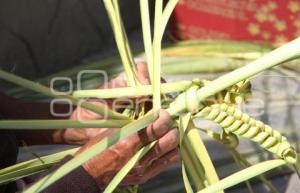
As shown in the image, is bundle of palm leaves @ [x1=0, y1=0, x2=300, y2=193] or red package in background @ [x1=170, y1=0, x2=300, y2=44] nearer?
bundle of palm leaves @ [x1=0, y1=0, x2=300, y2=193]

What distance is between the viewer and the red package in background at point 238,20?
4.63ft

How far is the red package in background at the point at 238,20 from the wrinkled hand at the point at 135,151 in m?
0.81

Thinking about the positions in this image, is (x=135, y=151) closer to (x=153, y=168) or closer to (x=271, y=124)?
(x=153, y=168)

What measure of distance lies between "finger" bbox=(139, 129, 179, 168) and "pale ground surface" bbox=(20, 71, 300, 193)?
33 cm

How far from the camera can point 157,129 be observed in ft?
2.03

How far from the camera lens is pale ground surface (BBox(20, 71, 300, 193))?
101 cm

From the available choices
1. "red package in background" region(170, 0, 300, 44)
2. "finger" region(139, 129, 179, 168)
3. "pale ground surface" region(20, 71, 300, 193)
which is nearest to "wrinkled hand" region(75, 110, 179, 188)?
"finger" region(139, 129, 179, 168)

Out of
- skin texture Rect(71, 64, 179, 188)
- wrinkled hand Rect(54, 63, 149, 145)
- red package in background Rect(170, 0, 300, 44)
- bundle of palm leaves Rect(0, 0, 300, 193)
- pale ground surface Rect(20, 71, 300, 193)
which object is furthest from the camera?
red package in background Rect(170, 0, 300, 44)

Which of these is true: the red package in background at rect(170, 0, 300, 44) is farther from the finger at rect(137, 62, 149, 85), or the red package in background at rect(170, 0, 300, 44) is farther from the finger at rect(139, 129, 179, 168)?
the finger at rect(139, 129, 179, 168)

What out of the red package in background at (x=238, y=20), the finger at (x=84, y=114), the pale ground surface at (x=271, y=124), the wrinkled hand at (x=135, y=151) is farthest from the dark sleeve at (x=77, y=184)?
the red package in background at (x=238, y=20)

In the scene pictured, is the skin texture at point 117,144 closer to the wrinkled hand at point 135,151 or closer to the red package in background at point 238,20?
the wrinkled hand at point 135,151

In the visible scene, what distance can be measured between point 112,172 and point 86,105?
0.15m

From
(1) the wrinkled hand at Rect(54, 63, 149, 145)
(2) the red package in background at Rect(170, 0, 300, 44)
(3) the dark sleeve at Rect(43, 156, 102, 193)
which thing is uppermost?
(2) the red package in background at Rect(170, 0, 300, 44)

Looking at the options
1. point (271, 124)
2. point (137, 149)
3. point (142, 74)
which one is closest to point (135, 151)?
point (137, 149)
